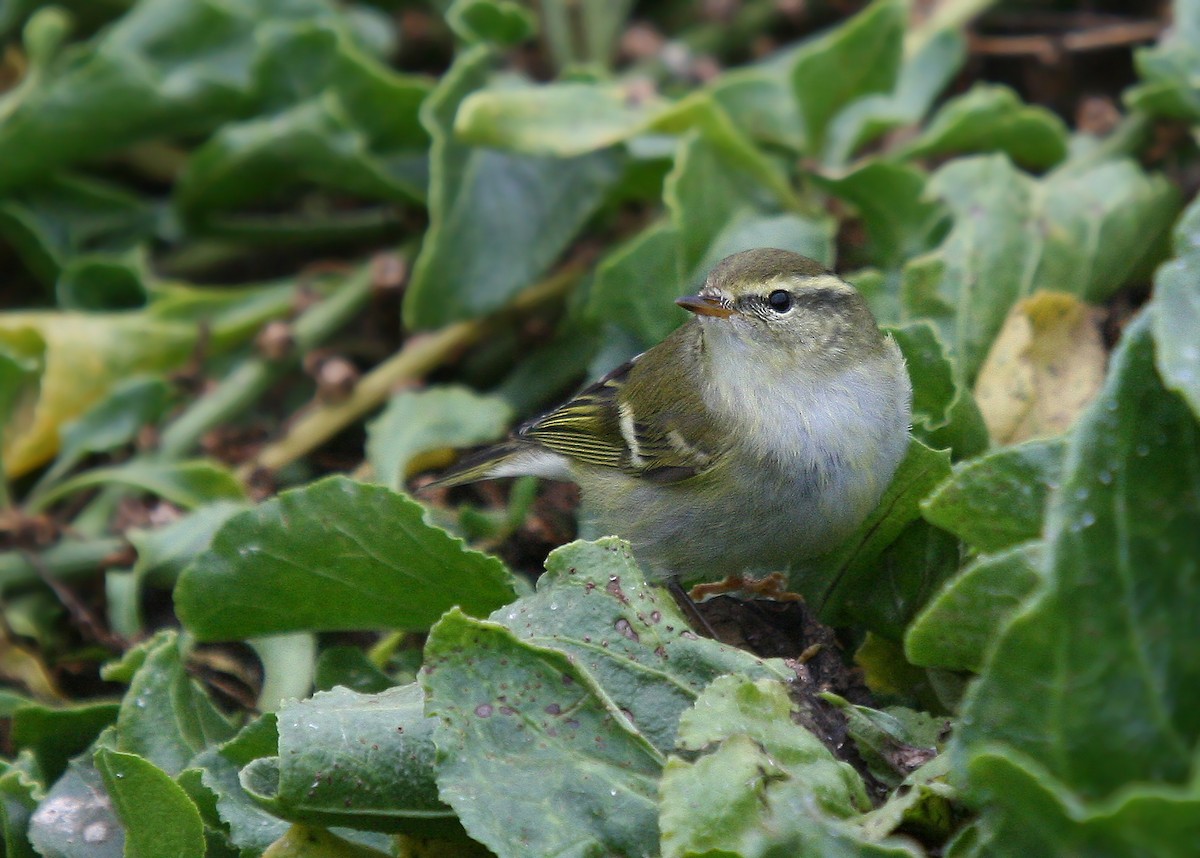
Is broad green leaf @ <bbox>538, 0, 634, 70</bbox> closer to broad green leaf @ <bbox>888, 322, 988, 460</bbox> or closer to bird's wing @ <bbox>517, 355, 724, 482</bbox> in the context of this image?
bird's wing @ <bbox>517, 355, 724, 482</bbox>

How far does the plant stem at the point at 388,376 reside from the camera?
3.90 m

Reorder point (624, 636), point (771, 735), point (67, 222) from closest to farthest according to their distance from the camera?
point (771, 735) < point (624, 636) < point (67, 222)

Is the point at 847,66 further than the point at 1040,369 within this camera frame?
Yes

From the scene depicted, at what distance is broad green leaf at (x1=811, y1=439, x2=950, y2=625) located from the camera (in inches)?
106

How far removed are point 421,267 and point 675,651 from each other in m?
1.83

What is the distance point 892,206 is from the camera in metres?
3.70

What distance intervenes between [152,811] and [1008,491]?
151 cm

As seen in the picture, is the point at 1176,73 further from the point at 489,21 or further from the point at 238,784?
the point at 238,784

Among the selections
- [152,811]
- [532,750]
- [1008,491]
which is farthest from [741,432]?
[152,811]

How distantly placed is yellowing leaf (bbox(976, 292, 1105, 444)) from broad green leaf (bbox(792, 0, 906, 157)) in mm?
1015

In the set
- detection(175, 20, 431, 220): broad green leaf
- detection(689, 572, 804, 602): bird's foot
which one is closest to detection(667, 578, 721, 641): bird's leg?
detection(689, 572, 804, 602): bird's foot

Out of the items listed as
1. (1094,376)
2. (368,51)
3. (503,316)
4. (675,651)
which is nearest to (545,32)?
(368,51)

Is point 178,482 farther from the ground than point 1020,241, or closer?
closer

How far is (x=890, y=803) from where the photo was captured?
196 centimetres
